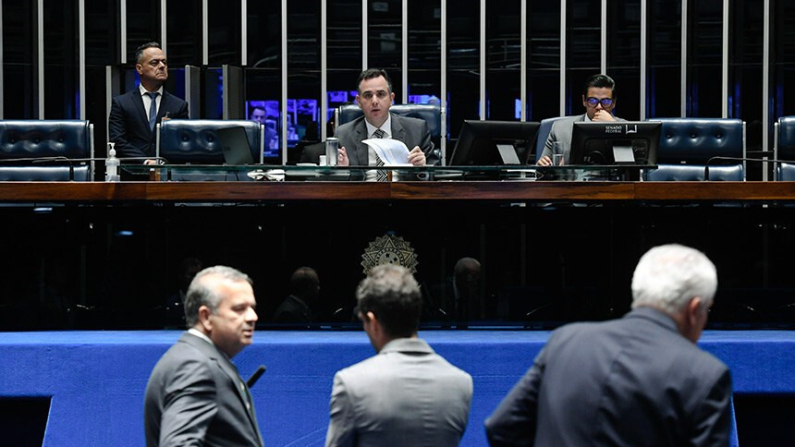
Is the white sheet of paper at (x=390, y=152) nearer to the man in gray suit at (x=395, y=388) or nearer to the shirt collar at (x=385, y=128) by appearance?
the shirt collar at (x=385, y=128)

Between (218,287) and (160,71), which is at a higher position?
(160,71)

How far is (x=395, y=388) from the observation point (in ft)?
8.93

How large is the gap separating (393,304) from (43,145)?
4103mm

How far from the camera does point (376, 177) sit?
493 centimetres

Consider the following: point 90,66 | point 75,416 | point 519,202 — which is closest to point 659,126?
point 519,202

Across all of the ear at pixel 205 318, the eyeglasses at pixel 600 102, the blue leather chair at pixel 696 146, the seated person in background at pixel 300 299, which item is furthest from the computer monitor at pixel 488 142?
the ear at pixel 205 318

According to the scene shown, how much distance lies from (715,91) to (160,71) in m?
5.64

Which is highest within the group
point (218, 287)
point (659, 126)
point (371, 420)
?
point (659, 126)

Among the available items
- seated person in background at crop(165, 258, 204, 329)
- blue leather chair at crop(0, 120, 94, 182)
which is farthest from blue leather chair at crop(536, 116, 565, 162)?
blue leather chair at crop(0, 120, 94, 182)

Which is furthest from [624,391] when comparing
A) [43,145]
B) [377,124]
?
[43,145]

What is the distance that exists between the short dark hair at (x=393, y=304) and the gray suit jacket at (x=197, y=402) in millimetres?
388

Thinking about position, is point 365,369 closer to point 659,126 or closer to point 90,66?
point 659,126

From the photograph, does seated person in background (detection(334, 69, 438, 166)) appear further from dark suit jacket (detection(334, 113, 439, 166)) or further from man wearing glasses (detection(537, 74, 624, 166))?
man wearing glasses (detection(537, 74, 624, 166))

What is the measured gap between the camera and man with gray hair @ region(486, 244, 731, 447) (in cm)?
235
